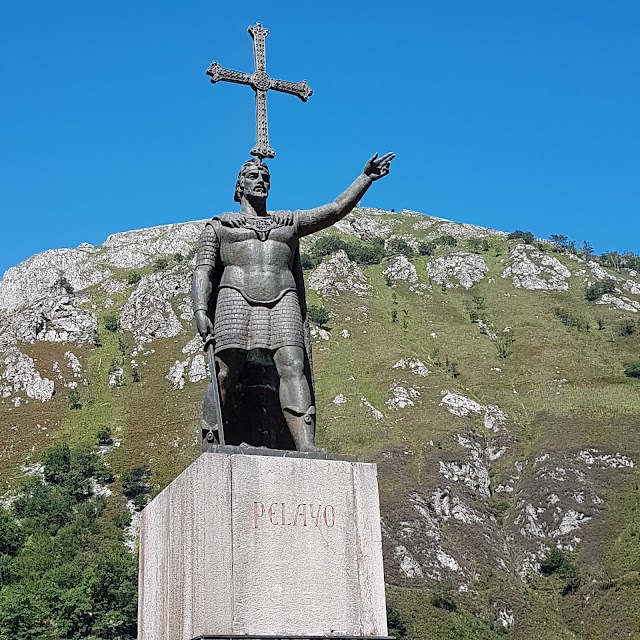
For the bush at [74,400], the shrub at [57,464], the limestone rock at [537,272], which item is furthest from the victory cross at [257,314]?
the limestone rock at [537,272]

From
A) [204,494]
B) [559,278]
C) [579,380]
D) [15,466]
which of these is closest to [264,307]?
[204,494]

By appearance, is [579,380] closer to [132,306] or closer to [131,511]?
[131,511]

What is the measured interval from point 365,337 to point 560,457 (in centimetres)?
3168

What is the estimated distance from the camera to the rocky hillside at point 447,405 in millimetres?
74375

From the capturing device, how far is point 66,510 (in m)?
81.5

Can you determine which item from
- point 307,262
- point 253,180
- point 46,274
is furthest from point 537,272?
point 253,180

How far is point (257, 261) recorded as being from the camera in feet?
32.4

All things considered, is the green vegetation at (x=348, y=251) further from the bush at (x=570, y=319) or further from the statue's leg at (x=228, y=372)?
the statue's leg at (x=228, y=372)

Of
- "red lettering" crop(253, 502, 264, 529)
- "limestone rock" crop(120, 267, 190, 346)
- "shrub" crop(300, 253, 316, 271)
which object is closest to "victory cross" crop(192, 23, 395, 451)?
"red lettering" crop(253, 502, 264, 529)

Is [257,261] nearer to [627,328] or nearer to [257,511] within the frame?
[257,511]

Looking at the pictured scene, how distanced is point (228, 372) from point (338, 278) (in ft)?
384

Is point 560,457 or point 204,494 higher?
point 560,457

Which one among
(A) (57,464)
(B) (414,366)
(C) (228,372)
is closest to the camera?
(C) (228,372)

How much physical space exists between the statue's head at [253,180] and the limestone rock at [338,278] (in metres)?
111
